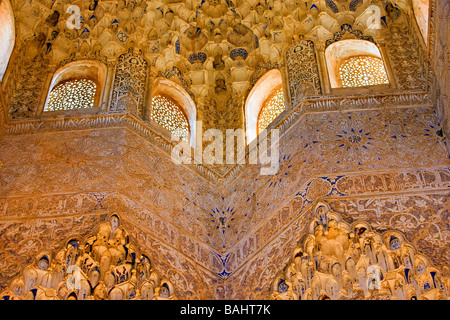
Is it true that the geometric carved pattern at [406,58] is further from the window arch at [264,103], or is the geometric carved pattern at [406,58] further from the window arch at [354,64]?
the window arch at [264,103]

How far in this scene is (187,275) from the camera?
6.85m

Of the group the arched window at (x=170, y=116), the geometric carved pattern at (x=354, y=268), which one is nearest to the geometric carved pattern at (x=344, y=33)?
the arched window at (x=170, y=116)

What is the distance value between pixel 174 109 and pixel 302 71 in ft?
5.90

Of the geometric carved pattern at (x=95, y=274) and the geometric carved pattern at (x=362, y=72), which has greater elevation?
the geometric carved pattern at (x=362, y=72)

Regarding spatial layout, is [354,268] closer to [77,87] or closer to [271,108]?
[271,108]

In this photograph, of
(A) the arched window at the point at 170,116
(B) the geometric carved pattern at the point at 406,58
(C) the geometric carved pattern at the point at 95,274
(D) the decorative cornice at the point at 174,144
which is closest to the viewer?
(C) the geometric carved pattern at the point at 95,274

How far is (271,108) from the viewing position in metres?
8.93

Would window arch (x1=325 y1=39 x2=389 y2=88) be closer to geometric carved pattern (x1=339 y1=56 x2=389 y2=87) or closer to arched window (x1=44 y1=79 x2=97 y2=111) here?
geometric carved pattern (x1=339 y1=56 x2=389 y2=87)

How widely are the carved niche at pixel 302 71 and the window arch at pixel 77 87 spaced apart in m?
2.39

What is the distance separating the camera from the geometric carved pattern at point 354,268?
5.81 metres

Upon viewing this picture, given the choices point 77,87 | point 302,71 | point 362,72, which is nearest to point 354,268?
point 302,71

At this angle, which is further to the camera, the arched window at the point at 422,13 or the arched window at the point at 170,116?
the arched window at the point at 170,116

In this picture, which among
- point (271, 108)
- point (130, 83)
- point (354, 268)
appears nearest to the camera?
point (354, 268)

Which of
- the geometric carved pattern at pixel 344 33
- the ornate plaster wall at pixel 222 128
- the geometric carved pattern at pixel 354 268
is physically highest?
the geometric carved pattern at pixel 344 33
